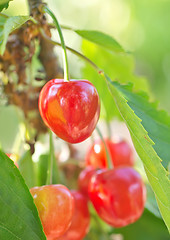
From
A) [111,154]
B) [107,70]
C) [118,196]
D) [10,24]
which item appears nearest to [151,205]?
[111,154]

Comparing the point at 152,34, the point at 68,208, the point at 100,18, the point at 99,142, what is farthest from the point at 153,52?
the point at 68,208

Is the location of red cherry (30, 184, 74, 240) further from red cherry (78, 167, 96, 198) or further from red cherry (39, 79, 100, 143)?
red cherry (78, 167, 96, 198)

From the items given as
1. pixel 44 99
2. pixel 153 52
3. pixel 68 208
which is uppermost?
pixel 44 99

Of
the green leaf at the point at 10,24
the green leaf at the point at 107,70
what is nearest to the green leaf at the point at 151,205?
the green leaf at the point at 107,70

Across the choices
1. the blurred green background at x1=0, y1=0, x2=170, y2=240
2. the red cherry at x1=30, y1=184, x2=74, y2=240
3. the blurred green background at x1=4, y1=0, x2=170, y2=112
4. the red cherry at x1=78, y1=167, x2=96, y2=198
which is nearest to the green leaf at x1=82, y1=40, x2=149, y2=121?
the blurred green background at x1=0, y1=0, x2=170, y2=240

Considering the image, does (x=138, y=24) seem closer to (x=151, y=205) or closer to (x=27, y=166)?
(x=151, y=205)

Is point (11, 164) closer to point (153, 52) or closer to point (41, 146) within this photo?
point (41, 146)
